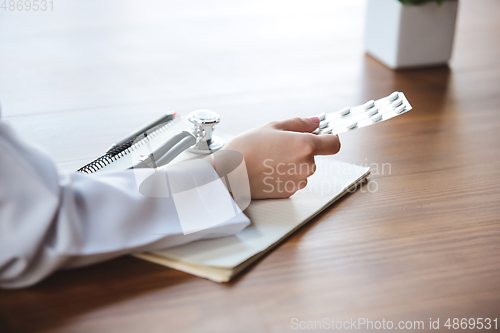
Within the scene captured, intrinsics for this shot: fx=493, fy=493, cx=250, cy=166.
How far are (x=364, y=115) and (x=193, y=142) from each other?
17 centimetres

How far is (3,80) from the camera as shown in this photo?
2.53ft

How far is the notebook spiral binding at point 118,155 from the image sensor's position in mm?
487

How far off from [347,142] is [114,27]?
0.64 metres

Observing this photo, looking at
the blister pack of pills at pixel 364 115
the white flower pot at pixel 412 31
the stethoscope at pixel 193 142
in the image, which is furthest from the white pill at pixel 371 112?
the white flower pot at pixel 412 31

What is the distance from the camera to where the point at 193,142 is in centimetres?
49

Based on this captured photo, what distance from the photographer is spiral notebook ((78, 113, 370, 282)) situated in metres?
0.38

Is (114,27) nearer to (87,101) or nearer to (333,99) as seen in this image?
(87,101)

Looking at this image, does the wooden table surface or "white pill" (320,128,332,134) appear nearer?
the wooden table surface

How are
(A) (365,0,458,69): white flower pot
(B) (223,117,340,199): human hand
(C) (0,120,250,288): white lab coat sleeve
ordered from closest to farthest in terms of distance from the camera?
1. (C) (0,120,250,288): white lab coat sleeve
2. (B) (223,117,340,199): human hand
3. (A) (365,0,458,69): white flower pot

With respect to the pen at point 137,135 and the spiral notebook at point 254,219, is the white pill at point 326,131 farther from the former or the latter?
the pen at point 137,135

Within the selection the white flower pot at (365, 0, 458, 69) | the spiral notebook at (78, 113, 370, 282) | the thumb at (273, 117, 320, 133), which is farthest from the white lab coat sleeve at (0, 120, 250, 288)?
the white flower pot at (365, 0, 458, 69)

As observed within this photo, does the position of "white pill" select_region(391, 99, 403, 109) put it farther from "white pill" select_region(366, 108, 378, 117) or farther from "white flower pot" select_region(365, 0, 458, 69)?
"white flower pot" select_region(365, 0, 458, 69)

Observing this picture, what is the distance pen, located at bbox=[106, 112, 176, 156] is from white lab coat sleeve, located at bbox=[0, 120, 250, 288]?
119 millimetres

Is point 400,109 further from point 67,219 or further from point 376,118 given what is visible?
point 67,219
